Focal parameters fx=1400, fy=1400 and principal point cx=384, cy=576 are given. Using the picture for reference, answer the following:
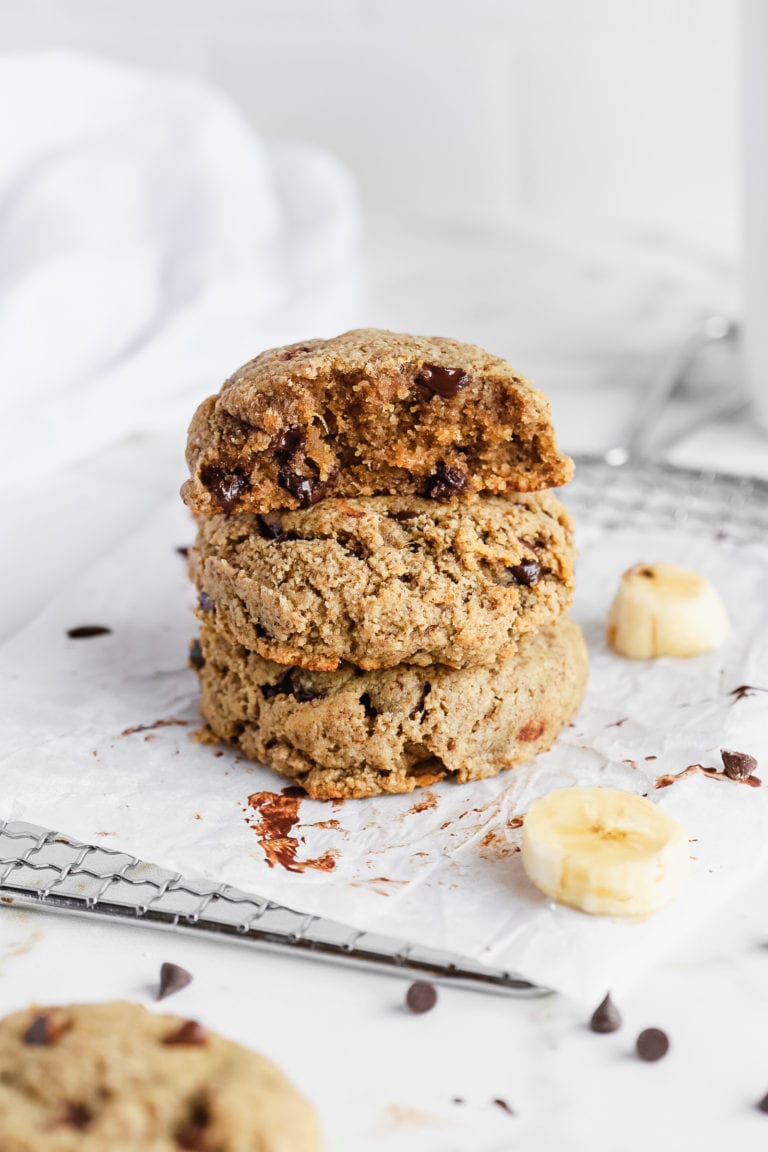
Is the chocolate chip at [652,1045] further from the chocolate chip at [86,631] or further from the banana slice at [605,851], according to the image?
the chocolate chip at [86,631]

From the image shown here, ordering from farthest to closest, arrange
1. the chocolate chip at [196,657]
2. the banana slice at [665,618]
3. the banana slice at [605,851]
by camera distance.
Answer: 1. the banana slice at [665,618]
2. the chocolate chip at [196,657]
3. the banana slice at [605,851]

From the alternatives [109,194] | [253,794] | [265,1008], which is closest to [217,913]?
[265,1008]

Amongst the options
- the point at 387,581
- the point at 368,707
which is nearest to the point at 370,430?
the point at 387,581

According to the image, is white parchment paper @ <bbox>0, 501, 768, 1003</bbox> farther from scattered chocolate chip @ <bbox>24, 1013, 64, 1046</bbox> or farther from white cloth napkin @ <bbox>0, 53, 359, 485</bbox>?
white cloth napkin @ <bbox>0, 53, 359, 485</bbox>

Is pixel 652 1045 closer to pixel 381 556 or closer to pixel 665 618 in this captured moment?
pixel 381 556

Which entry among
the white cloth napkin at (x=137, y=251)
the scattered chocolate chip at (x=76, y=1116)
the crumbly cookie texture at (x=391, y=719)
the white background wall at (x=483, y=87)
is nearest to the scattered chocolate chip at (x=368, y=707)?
the crumbly cookie texture at (x=391, y=719)

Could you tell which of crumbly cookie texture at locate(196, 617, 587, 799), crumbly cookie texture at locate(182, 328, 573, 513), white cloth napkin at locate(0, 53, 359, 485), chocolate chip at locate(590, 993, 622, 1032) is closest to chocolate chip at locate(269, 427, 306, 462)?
crumbly cookie texture at locate(182, 328, 573, 513)
